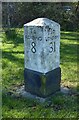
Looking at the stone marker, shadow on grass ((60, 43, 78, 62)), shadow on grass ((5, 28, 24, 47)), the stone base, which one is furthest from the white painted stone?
shadow on grass ((5, 28, 24, 47))

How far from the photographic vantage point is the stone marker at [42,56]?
6992 mm

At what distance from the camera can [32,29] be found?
7.10 metres

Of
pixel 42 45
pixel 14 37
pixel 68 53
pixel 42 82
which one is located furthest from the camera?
pixel 14 37

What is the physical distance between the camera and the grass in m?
6.37

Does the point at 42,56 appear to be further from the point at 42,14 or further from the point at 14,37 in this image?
the point at 42,14

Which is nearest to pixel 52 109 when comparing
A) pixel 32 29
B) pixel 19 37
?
pixel 32 29

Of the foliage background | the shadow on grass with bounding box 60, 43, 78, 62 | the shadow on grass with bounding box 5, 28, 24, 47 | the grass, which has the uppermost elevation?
the foliage background

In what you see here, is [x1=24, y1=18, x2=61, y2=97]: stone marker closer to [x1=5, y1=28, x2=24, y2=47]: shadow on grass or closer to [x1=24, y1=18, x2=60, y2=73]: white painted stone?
[x1=24, y1=18, x2=60, y2=73]: white painted stone

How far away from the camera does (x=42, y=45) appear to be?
22.9ft

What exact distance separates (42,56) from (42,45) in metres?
0.28

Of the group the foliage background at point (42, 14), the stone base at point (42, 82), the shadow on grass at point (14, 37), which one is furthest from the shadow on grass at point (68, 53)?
the foliage background at point (42, 14)

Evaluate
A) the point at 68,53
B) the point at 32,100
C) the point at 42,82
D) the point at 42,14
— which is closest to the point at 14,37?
the point at 68,53

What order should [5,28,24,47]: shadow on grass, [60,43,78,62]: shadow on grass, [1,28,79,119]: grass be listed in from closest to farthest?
[1,28,79,119]: grass → [60,43,78,62]: shadow on grass → [5,28,24,47]: shadow on grass

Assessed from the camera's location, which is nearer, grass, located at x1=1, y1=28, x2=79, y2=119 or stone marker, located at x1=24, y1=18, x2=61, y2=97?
grass, located at x1=1, y1=28, x2=79, y2=119
